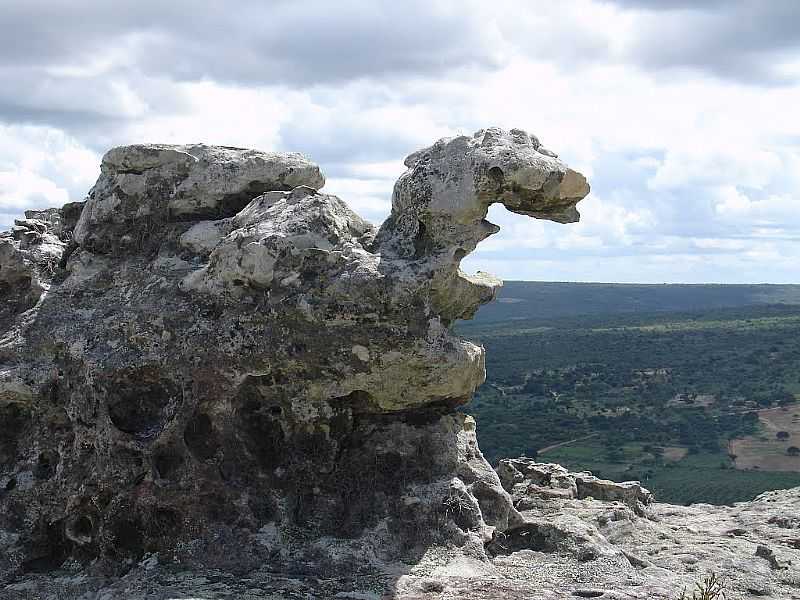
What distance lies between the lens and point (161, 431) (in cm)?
1128

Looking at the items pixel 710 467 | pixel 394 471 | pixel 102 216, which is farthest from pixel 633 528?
pixel 710 467

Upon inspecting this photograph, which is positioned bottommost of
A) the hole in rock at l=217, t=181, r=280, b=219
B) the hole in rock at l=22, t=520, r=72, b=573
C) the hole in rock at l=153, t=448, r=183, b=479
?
the hole in rock at l=22, t=520, r=72, b=573

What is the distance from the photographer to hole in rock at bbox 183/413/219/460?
11492 mm

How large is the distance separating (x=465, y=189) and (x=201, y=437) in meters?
4.45

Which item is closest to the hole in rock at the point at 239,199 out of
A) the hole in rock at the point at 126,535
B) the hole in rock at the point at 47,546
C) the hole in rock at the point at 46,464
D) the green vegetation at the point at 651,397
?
the hole in rock at the point at 46,464

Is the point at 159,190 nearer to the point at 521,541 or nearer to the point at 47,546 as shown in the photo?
the point at 47,546

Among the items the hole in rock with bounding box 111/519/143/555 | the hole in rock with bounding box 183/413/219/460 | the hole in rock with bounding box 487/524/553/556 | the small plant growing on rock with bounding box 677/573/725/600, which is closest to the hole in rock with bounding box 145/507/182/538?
the hole in rock with bounding box 111/519/143/555

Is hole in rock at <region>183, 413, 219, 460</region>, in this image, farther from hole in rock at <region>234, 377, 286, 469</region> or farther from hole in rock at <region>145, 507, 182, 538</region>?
hole in rock at <region>145, 507, 182, 538</region>

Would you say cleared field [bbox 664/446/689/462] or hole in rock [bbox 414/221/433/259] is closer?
hole in rock [bbox 414/221/433/259]

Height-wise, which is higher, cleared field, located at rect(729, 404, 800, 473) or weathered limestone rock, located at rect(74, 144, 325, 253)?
weathered limestone rock, located at rect(74, 144, 325, 253)

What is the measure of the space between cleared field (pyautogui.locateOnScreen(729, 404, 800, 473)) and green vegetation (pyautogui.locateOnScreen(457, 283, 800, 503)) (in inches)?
40.7

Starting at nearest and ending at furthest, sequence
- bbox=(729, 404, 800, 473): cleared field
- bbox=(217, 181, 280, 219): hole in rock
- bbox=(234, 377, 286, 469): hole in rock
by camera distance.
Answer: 1. bbox=(234, 377, 286, 469): hole in rock
2. bbox=(217, 181, 280, 219): hole in rock
3. bbox=(729, 404, 800, 473): cleared field

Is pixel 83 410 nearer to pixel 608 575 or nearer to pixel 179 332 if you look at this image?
pixel 179 332

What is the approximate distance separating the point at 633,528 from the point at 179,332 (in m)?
6.73
